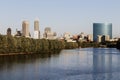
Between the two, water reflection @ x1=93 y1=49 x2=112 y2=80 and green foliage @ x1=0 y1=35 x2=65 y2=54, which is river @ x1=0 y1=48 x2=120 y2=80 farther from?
green foliage @ x1=0 y1=35 x2=65 y2=54

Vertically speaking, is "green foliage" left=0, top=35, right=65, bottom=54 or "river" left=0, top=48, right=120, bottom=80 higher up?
"green foliage" left=0, top=35, right=65, bottom=54

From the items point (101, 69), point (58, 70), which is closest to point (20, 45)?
point (58, 70)

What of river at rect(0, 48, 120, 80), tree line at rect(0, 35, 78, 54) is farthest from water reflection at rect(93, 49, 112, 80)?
tree line at rect(0, 35, 78, 54)

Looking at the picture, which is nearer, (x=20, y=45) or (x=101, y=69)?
(x=101, y=69)

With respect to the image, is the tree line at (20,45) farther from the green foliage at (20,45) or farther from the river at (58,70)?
the river at (58,70)

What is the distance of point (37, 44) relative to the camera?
125 m

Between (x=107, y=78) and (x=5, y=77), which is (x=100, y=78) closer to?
(x=107, y=78)

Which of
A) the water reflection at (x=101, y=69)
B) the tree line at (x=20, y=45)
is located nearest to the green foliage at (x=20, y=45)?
the tree line at (x=20, y=45)

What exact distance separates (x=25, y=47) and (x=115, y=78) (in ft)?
243

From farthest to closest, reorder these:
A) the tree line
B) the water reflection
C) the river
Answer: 1. the tree line
2. the river
3. the water reflection

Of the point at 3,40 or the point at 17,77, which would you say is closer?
the point at 17,77

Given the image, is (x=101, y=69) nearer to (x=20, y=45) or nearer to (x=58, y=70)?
(x=58, y=70)

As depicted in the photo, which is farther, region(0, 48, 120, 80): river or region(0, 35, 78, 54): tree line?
region(0, 35, 78, 54): tree line

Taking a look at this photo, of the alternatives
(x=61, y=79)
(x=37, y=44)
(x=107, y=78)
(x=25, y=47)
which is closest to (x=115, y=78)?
(x=107, y=78)
